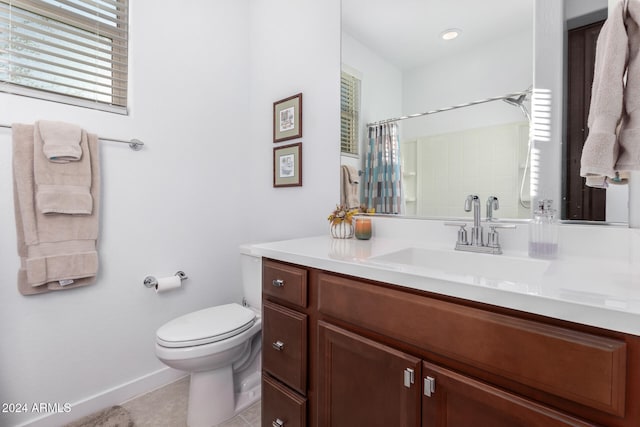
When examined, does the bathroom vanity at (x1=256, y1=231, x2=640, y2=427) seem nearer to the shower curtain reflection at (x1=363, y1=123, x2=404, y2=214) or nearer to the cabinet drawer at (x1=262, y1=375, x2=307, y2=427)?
the cabinet drawer at (x1=262, y1=375, x2=307, y2=427)

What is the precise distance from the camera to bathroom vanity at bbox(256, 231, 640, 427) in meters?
0.54

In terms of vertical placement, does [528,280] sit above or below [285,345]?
above

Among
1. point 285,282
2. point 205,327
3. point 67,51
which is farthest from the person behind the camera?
point 67,51

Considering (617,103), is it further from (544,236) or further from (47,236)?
(47,236)

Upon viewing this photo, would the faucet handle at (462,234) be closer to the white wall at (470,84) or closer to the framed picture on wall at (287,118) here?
the white wall at (470,84)

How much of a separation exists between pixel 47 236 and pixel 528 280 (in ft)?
6.30

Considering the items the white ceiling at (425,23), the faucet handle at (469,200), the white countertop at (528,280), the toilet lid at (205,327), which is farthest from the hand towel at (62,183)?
the faucet handle at (469,200)

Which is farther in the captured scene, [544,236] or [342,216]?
[342,216]

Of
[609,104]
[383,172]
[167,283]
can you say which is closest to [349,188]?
[383,172]

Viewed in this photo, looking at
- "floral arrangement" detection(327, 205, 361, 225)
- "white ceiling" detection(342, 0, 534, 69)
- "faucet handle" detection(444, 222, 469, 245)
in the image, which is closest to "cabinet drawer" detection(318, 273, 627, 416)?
"faucet handle" detection(444, 222, 469, 245)

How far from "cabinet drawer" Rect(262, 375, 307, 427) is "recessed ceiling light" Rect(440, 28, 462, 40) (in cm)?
158

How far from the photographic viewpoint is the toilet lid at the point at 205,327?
1.37 meters

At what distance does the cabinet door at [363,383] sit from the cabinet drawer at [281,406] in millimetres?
108

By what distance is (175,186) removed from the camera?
1.90 metres
